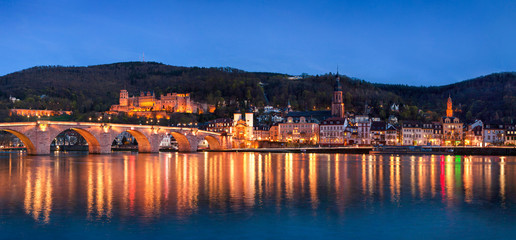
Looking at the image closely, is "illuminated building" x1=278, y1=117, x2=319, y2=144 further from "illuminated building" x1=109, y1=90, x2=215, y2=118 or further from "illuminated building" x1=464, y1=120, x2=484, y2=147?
"illuminated building" x1=109, y1=90, x2=215, y2=118

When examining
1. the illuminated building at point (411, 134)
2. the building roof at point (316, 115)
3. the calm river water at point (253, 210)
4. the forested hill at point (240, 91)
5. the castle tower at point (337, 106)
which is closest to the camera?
the calm river water at point (253, 210)

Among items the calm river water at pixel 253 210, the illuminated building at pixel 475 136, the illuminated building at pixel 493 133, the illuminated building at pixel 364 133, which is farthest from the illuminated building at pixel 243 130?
the calm river water at pixel 253 210

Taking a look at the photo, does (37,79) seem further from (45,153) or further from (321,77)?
(45,153)

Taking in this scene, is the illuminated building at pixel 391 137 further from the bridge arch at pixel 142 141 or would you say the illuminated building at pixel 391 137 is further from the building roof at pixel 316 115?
the bridge arch at pixel 142 141

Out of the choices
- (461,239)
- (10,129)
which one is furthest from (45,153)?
(461,239)

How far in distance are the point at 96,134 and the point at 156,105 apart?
296 ft

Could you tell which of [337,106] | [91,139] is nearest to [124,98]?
[337,106]

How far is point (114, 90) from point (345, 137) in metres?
96.3

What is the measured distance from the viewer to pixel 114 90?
527ft

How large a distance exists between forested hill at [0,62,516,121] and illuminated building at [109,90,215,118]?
169 inches

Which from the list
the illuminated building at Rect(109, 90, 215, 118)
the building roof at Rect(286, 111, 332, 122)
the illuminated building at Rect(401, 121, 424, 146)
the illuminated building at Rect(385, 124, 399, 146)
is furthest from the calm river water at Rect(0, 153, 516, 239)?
the illuminated building at Rect(109, 90, 215, 118)

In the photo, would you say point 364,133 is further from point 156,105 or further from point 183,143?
point 156,105

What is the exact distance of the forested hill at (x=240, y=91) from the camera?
12553cm

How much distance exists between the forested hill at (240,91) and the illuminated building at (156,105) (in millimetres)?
4280
